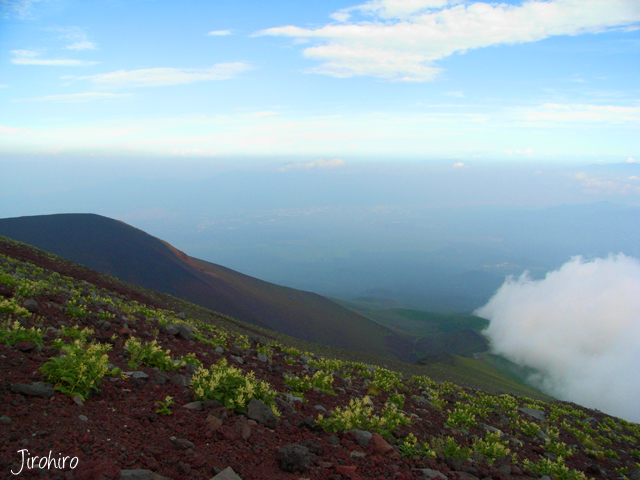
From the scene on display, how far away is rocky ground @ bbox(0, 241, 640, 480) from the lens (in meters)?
3.77

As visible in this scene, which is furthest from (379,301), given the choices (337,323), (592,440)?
(592,440)

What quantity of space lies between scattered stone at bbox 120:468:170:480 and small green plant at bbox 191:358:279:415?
2.04 metres

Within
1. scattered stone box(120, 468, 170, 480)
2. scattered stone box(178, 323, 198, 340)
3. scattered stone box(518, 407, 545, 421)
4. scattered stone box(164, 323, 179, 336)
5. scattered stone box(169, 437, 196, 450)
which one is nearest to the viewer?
scattered stone box(120, 468, 170, 480)

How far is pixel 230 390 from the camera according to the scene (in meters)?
5.92

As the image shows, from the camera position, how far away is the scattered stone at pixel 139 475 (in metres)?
3.34

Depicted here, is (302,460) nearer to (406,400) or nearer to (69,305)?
(406,400)

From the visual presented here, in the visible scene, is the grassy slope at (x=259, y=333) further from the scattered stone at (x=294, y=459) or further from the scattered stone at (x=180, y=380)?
the scattered stone at (x=294, y=459)

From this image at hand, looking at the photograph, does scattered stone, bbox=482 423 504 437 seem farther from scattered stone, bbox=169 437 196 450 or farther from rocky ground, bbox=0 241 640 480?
scattered stone, bbox=169 437 196 450

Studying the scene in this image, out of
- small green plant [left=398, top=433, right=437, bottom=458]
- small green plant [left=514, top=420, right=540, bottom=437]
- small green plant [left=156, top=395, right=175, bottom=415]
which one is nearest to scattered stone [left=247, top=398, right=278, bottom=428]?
small green plant [left=156, top=395, right=175, bottom=415]

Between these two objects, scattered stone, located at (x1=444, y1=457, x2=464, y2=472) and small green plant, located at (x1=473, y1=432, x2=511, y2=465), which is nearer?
Result: scattered stone, located at (x1=444, y1=457, x2=464, y2=472)

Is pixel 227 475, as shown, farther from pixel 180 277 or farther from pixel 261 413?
pixel 180 277

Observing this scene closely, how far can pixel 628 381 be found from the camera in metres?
122

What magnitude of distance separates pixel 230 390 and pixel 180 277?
190 ft

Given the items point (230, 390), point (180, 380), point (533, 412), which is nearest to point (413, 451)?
point (230, 390)
